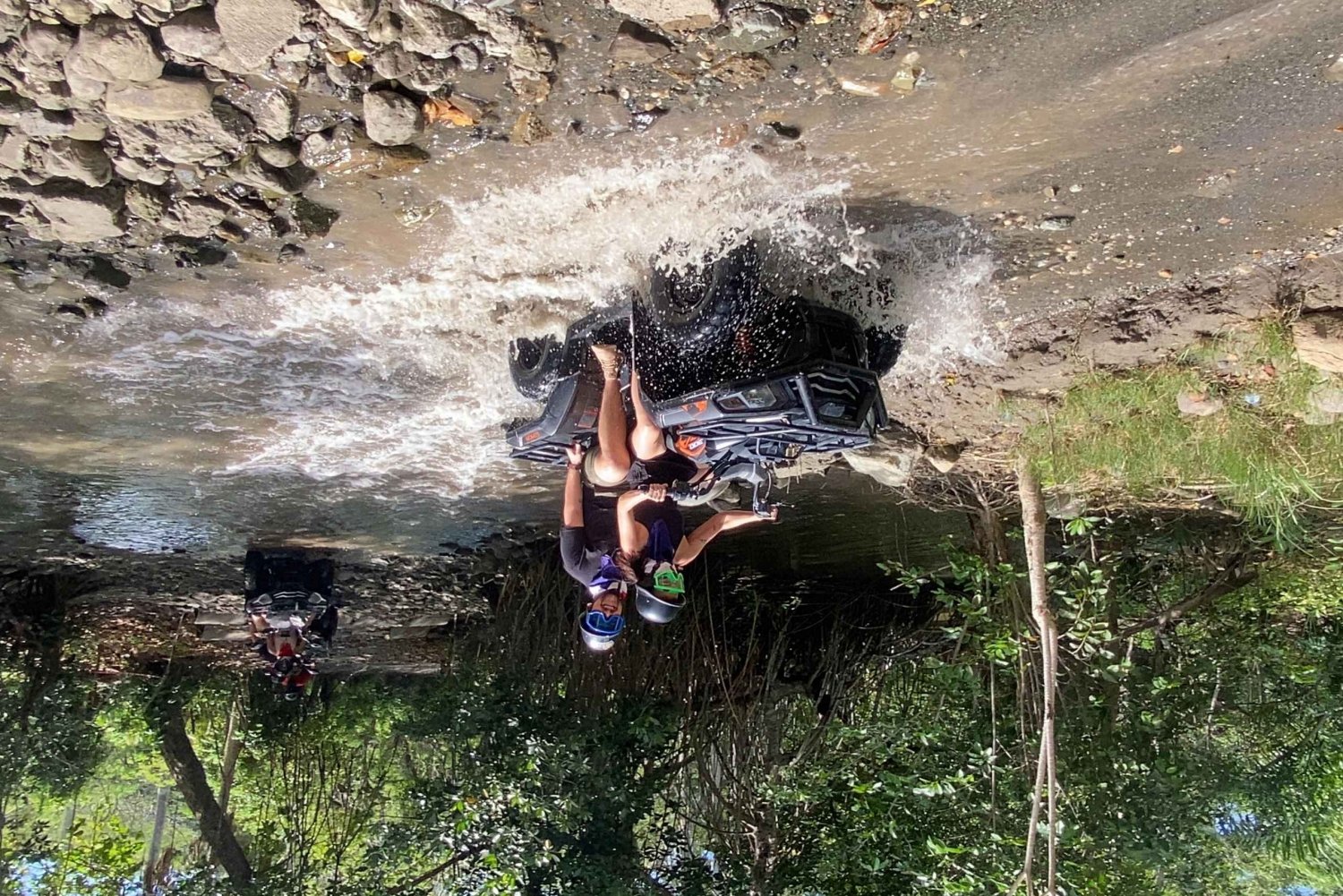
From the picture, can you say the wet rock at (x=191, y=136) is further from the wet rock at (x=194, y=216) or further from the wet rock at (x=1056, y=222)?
the wet rock at (x=1056, y=222)

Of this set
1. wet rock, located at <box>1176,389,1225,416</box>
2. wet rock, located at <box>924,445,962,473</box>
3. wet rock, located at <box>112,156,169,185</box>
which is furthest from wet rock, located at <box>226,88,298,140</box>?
wet rock, located at <box>1176,389,1225,416</box>

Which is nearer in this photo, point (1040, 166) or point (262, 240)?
point (1040, 166)

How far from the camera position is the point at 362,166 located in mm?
2697

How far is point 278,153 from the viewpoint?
2602 mm

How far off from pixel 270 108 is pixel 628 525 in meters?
1.88

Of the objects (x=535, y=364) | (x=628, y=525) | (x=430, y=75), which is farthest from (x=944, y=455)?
(x=430, y=75)

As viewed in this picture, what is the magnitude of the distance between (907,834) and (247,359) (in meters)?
3.41

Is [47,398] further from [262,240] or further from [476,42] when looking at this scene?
[476,42]

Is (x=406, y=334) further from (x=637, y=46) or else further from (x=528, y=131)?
(x=637, y=46)

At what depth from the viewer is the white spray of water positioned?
2740 mm

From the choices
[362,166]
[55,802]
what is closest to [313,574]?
[55,802]

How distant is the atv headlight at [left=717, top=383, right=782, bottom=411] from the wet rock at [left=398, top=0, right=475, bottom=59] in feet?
4.05

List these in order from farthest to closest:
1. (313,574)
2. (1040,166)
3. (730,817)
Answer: (313,574), (730,817), (1040,166)

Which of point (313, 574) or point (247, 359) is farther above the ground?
point (247, 359)
